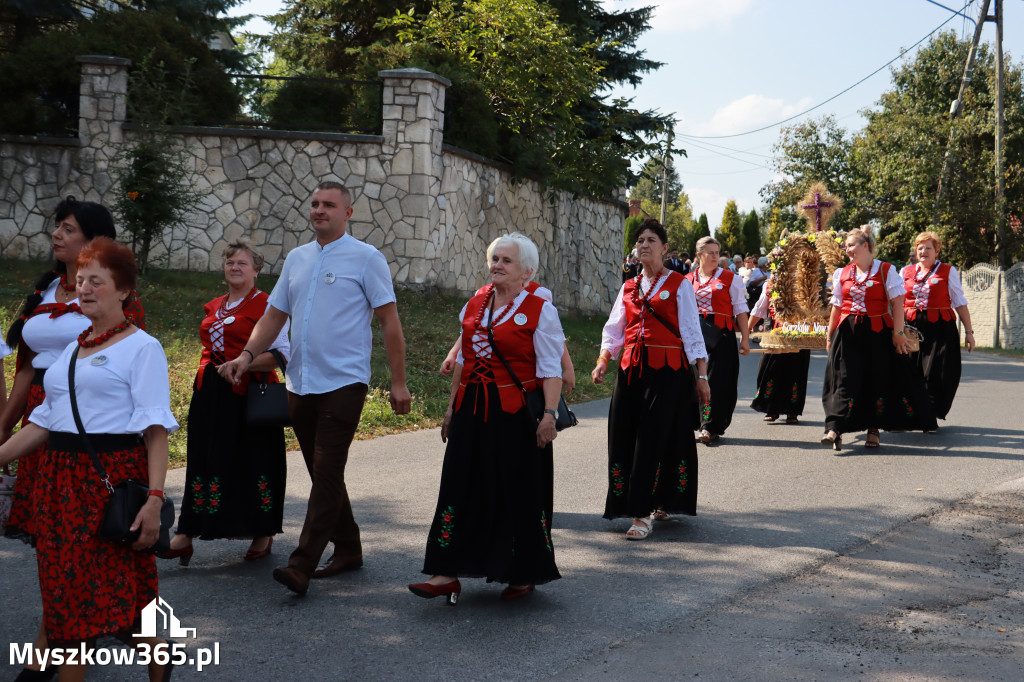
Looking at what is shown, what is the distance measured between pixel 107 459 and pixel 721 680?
247 cm

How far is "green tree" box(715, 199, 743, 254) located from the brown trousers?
201 feet

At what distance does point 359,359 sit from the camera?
5.21 meters

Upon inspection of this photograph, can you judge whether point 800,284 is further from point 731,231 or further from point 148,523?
point 731,231

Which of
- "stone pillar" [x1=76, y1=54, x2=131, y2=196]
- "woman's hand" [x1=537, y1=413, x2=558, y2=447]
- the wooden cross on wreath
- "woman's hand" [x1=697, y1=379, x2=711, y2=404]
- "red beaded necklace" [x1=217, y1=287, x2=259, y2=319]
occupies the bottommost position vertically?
"woman's hand" [x1=537, y1=413, x2=558, y2=447]

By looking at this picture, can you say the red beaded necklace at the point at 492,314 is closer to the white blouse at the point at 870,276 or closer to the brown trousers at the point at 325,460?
the brown trousers at the point at 325,460

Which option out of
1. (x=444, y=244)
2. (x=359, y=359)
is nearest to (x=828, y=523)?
(x=359, y=359)

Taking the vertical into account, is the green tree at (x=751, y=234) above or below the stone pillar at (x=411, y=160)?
above

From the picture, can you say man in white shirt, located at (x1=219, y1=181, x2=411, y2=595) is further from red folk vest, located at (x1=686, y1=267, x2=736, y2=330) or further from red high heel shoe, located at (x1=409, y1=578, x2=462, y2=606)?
red folk vest, located at (x1=686, y1=267, x2=736, y2=330)

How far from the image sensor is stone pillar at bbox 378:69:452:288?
17.0 meters

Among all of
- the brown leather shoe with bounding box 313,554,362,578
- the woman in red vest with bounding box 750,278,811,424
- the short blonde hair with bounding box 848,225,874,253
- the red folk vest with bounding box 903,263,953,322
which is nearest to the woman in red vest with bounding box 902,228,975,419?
the red folk vest with bounding box 903,263,953,322

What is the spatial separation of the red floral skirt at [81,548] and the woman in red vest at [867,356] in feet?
24.7

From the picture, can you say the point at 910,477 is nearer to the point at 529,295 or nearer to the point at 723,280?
the point at 723,280

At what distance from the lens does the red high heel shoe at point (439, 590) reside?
495cm

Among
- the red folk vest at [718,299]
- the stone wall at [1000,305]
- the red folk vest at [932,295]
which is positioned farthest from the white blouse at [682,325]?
the stone wall at [1000,305]
